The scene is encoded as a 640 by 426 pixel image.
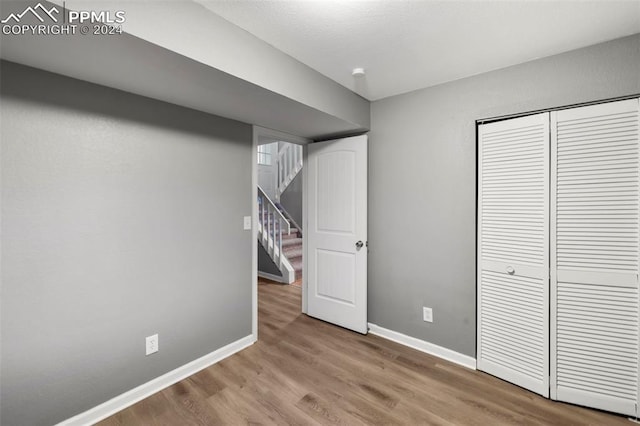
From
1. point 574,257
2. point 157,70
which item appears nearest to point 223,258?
point 157,70

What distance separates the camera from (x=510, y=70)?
2.08 m

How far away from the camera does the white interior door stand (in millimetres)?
2791

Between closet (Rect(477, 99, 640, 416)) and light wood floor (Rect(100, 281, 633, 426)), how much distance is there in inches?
7.8

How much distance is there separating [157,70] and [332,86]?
4.25 feet

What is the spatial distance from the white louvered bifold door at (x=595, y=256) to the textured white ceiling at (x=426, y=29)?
0.49 metres

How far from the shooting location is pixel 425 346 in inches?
98.2

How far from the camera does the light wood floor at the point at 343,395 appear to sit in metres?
1.72

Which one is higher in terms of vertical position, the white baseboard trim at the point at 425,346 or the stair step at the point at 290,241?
the stair step at the point at 290,241

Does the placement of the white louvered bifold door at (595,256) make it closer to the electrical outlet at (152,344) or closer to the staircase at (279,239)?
the electrical outlet at (152,344)

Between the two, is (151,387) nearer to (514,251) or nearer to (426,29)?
(514,251)

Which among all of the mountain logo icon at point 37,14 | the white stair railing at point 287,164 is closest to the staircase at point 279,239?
the white stair railing at point 287,164

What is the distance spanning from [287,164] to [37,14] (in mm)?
5798

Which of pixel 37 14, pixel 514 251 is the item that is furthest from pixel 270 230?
pixel 37 14

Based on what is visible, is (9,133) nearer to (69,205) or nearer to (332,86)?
(69,205)
